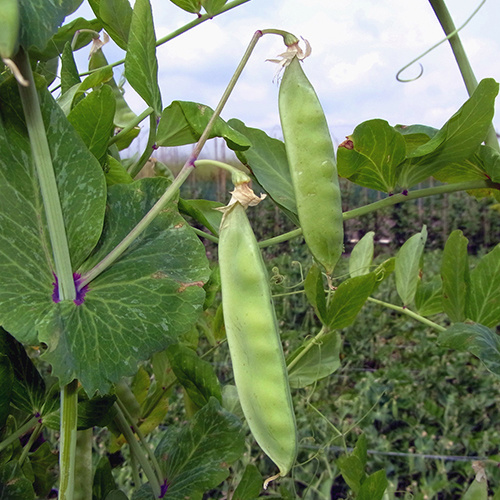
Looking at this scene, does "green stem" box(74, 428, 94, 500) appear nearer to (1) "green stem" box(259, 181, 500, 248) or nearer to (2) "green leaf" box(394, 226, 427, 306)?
(1) "green stem" box(259, 181, 500, 248)

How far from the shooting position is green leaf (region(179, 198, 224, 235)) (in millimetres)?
442

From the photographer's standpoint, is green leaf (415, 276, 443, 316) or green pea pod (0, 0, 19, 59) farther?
green leaf (415, 276, 443, 316)

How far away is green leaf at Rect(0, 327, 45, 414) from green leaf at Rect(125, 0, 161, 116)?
19 centimetres

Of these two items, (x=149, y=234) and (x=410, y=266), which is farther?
(x=410, y=266)

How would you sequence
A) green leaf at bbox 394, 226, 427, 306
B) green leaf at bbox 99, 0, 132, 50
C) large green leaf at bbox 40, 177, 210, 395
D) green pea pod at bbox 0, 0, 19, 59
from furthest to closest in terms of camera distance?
green leaf at bbox 394, 226, 427, 306
green leaf at bbox 99, 0, 132, 50
large green leaf at bbox 40, 177, 210, 395
green pea pod at bbox 0, 0, 19, 59

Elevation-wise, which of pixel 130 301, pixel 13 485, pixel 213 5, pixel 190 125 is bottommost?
pixel 13 485

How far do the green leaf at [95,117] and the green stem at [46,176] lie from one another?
0.18 ft

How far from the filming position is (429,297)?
0.67 metres

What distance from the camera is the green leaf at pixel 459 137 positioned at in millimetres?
396

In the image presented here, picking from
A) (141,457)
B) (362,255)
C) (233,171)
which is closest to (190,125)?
(233,171)

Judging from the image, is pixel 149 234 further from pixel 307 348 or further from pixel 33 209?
pixel 307 348

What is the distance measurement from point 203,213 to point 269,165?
11 centimetres

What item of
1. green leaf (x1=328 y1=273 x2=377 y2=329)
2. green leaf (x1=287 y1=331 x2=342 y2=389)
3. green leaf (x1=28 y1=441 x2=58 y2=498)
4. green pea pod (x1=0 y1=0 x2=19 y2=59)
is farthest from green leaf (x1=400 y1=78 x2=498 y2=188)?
green leaf (x1=28 y1=441 x2=58 y2=498)

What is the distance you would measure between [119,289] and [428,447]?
1795 mm
